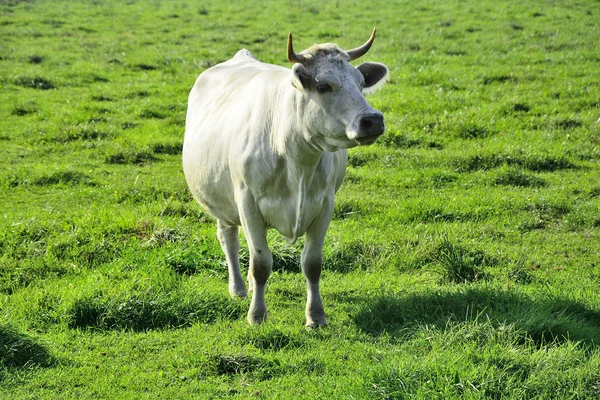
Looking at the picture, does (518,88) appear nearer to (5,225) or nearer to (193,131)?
(193,131)

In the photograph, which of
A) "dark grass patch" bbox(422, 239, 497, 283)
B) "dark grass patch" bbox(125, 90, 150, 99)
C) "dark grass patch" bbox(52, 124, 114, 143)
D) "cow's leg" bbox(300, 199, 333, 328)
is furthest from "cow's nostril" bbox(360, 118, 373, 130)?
"dark grass patch" bbox(125, 90, 150, 99)

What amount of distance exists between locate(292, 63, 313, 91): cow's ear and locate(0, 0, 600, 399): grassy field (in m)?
1.93

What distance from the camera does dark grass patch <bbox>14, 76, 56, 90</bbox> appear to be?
15633mm

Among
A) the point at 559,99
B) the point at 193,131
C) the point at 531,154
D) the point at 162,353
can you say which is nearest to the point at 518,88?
the point at 559,99

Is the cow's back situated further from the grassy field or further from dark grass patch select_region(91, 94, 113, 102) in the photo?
dark grass patch select_region(91, 94, 113, 102)

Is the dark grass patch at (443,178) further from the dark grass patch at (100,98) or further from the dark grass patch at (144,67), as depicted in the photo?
the dark grass patch at (144,67)

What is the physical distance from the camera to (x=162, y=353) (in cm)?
575

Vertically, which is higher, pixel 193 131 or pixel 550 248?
pixel 193 131

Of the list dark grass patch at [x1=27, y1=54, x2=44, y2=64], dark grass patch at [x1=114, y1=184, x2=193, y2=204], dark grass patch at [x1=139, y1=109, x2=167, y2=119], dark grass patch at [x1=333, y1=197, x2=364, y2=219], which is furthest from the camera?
dark grass patch at [x1=27, y1=54, x2=44, y2=64]

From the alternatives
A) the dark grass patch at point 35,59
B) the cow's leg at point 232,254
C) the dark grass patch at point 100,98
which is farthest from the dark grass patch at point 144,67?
the cow's leg at point 232,254

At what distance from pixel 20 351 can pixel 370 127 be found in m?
3.06

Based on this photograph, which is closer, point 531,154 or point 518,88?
point 531,154

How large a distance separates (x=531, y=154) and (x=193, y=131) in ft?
17.6

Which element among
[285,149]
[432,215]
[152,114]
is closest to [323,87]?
[285,149]
